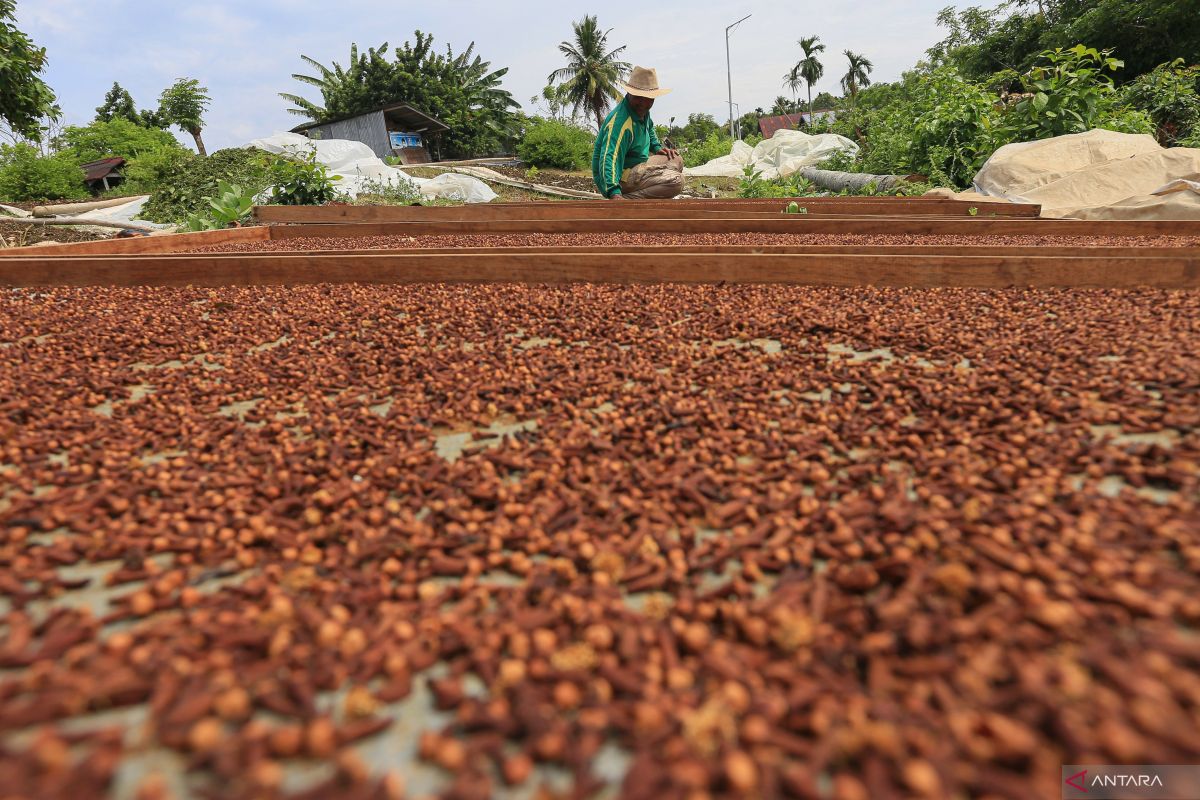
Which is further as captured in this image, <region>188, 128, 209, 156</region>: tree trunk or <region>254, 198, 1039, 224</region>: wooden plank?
<region>188, 128, 209, 156</region>: tree trunk

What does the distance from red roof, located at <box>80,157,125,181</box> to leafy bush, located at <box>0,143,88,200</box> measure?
8374mm

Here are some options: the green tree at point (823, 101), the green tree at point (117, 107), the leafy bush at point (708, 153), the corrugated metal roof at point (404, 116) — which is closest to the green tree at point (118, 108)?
the green tree at point (117, 107)

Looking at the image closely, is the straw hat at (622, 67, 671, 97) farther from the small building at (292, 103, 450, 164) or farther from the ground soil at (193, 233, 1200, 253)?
the small building at (292, 103, 450, 164)

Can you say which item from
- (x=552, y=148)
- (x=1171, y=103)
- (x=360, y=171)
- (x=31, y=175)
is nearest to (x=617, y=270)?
(x=360, y=171)

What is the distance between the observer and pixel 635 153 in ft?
27.1

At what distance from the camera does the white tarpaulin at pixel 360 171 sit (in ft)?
41.3

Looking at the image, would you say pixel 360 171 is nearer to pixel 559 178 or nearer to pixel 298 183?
pixel 298 183

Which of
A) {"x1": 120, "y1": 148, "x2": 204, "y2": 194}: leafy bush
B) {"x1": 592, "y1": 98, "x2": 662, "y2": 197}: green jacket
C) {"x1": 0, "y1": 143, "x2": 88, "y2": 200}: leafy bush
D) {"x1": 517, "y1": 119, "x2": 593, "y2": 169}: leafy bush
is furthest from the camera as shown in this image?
{"x1": 517, "y1": 119, "x2": 593, "y2": 169}: leafy bush

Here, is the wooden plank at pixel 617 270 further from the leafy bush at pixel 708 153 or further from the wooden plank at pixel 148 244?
the leafy bush at pixel 708 153

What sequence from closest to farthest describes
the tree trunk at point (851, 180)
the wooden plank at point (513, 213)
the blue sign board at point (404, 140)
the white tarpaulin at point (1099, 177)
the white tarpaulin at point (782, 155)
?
the white tarpaulin at point (1099, 177) → the wooden plank at point (513, 213) → the tree trunk at point (851, 180) → the white tarpaulin at point (782, 155) → the blue sign board at point (404, 140)

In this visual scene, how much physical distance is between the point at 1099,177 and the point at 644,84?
5333mm

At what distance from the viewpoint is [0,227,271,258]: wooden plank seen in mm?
4457

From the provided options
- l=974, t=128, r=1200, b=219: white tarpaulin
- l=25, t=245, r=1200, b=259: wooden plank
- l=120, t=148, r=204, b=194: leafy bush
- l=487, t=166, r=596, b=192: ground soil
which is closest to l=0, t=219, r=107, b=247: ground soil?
l=120, t=148, r=204, b=194: leafy bush

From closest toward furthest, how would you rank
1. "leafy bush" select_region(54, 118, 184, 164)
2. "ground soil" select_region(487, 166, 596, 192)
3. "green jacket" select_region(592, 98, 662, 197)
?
"green jacket" select_region(592, 98, 662, 197), "ground soil" select_region(487, 166, 596, 192), "leafy bush" select_region(54, 118, 184, 164)
